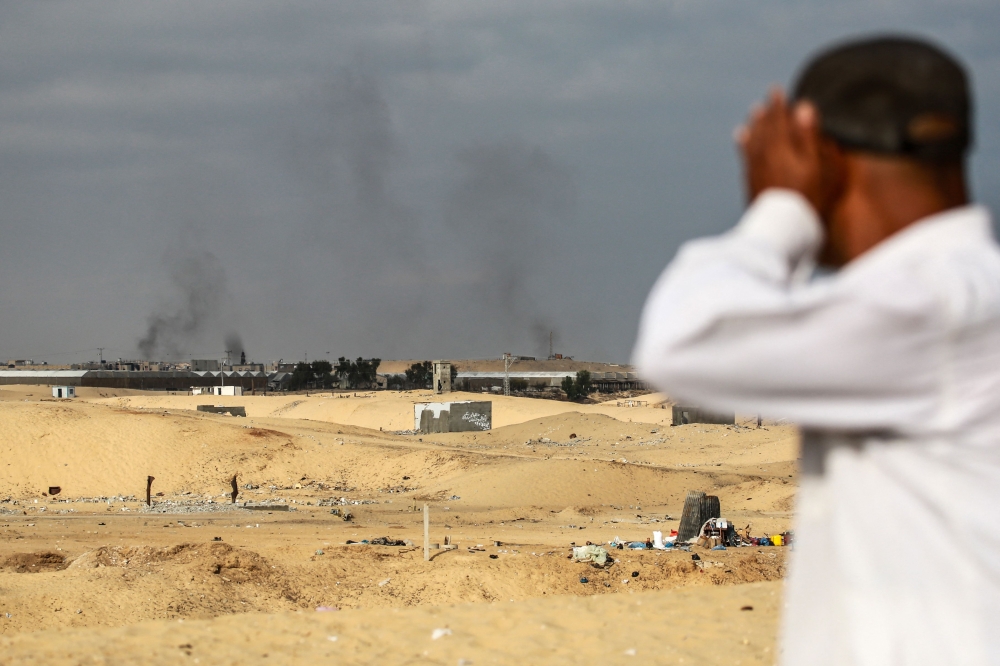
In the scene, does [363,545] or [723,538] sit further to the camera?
[723,538]

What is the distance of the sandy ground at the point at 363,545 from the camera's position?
8.99 meters

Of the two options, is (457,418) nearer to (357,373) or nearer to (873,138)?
(873,138)

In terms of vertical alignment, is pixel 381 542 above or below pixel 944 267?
below

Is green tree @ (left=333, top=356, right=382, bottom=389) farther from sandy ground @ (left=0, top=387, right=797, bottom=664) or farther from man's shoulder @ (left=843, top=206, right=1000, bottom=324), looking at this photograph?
man's shoulder @ (left=843, top=206, right=1000, bottom=324)

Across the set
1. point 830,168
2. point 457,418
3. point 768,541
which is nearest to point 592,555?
point 768,541

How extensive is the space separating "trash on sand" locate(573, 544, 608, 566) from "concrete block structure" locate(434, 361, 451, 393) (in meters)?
57.7

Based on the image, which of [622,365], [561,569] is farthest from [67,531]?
[622,365]

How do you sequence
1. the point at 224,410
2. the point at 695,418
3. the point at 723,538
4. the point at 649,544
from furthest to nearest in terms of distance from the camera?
the point at 224,410 < the point at 695,418 < the point at 723,538 < the point at 649,544

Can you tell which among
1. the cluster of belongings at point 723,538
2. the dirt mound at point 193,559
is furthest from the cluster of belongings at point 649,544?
the dirt mound at point 193,559

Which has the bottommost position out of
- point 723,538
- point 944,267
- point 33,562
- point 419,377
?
point 33,562

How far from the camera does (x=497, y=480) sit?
26891mm

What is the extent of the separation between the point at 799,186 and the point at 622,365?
145 meters

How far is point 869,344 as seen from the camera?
123 cm

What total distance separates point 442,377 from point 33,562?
5763 centimetres
